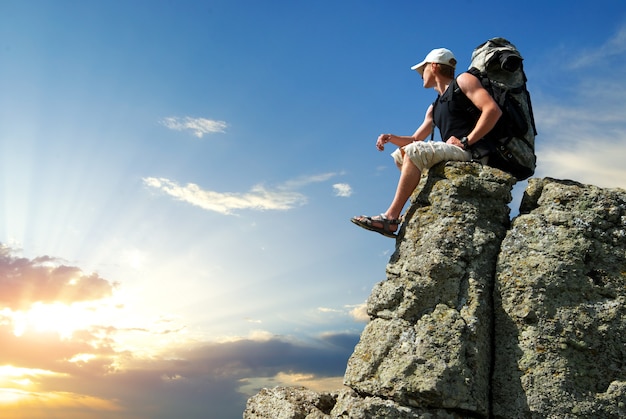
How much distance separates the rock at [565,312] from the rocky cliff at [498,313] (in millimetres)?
15

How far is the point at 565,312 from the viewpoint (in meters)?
8.46

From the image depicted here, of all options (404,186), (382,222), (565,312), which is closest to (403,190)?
(404,186)

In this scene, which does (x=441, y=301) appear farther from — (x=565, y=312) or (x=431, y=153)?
(x=431, y=153)

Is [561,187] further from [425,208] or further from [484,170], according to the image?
[425,208]

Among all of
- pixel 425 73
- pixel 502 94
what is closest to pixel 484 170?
pixel 502 94

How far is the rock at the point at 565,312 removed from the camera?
8.23 meters

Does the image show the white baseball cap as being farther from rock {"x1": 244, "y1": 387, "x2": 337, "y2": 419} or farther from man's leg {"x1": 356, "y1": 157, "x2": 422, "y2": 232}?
rock {"x1": 244, "y1": 387, "x2": 337, "y2": 419}

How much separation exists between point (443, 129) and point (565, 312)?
4.22 meters

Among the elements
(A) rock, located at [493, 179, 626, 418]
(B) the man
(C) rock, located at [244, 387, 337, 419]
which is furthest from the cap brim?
(C) rock, located at [244, 387, 337, 419]

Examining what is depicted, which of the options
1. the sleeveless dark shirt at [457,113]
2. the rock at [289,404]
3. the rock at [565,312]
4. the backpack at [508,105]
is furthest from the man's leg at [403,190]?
the rock at [289,404]

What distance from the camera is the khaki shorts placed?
10188 mm

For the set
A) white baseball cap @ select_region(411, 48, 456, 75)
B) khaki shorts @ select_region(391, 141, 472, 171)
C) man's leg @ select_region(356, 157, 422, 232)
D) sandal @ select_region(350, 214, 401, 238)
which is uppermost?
white baseball cap @ select_region(411, 48, 456, 75)

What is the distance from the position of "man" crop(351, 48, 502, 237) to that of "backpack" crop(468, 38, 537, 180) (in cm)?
39

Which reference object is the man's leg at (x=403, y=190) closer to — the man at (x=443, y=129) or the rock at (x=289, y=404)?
the man at (x=443, y=129)
